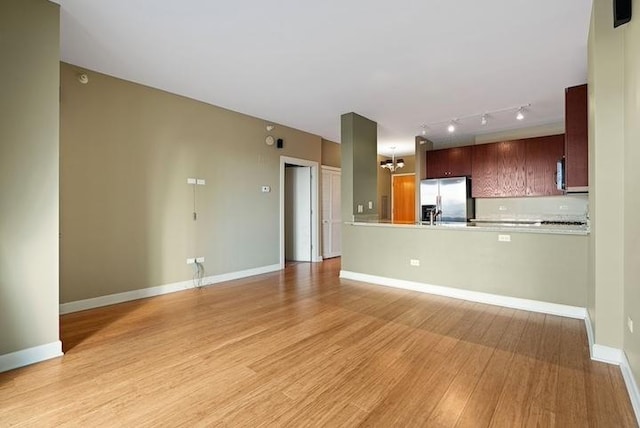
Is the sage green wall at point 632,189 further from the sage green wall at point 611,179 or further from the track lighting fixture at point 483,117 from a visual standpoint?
the track lighting fixture at point 483,117

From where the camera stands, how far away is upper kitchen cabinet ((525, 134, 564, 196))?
540 centimetres

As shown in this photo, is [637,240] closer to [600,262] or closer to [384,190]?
[600,262]

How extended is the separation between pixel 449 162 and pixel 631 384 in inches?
209

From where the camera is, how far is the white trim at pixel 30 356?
2195 millimetres

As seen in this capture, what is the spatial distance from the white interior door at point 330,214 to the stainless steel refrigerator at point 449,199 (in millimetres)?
1978

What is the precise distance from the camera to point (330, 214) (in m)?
7.04

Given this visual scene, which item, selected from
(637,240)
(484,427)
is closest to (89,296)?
(484,427)

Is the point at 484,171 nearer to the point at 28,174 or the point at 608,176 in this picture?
the point at 608,176

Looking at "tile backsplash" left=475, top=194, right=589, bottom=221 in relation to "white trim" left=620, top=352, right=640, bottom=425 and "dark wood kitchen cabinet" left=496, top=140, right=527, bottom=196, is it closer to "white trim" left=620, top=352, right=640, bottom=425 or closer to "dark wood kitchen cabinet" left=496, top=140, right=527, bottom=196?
"dark wood kitchen cabinet" left=496, top=140, right=527, bottom=196

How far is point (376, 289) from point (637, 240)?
9.92 ft

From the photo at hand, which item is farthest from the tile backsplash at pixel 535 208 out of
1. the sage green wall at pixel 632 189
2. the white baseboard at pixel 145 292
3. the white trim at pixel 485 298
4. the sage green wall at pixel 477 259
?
the white baseboard at pixel 145 292

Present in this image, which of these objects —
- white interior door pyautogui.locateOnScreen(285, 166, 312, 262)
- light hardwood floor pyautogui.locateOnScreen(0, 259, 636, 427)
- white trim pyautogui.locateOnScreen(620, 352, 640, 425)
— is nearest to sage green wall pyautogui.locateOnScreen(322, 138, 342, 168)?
white interior door pyautogui.locateOnScreen(285, 166, 312, 262)

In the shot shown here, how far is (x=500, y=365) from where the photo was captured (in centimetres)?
227

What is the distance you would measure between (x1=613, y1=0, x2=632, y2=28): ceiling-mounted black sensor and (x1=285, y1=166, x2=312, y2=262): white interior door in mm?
5142
